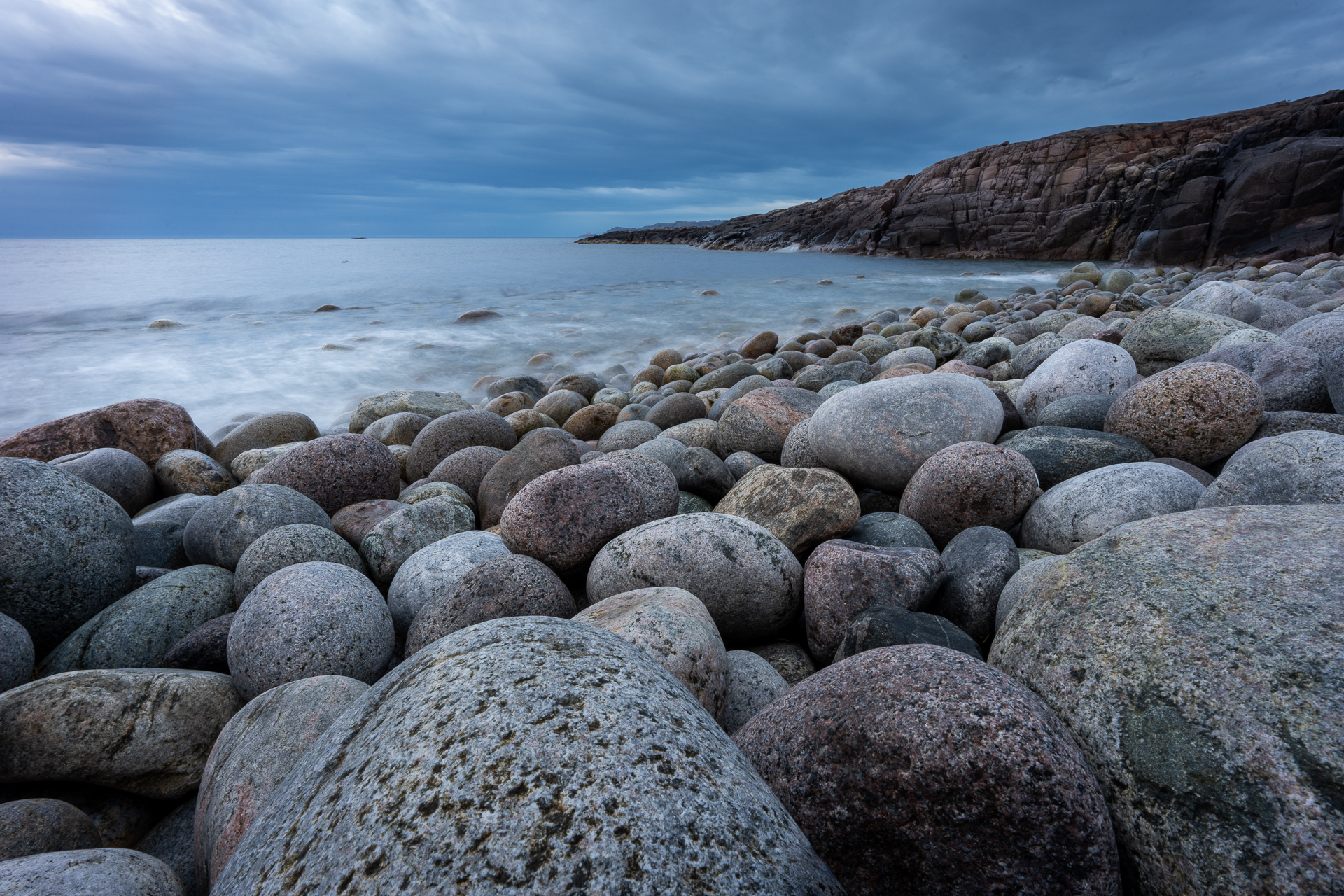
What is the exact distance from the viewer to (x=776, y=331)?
15.8 metres

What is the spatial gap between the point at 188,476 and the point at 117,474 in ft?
1.73

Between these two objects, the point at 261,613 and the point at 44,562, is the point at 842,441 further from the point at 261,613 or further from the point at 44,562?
the point at 44,562

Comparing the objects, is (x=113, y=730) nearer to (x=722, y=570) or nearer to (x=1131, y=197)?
(x=722, y=570)

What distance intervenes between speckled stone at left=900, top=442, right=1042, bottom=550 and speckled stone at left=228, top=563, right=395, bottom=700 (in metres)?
2.82

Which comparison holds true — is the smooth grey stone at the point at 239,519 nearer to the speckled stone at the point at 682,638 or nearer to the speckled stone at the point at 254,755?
the speckled stone at the point at 254,755

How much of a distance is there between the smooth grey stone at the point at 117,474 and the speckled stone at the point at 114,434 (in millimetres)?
978

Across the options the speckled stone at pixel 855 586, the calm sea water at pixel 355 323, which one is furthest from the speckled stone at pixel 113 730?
the calm sea water at pixel 355 323

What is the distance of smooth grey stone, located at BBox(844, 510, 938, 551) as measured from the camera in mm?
3328

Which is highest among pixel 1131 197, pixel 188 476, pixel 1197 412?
pixel 1131 197

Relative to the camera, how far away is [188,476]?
5477 millimetres

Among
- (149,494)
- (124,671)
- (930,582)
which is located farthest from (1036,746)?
(149,494)

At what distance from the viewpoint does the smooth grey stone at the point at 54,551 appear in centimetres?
305

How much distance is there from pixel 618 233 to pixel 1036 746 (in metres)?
108

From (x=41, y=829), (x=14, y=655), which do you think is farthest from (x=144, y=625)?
(x=41, y=829)
